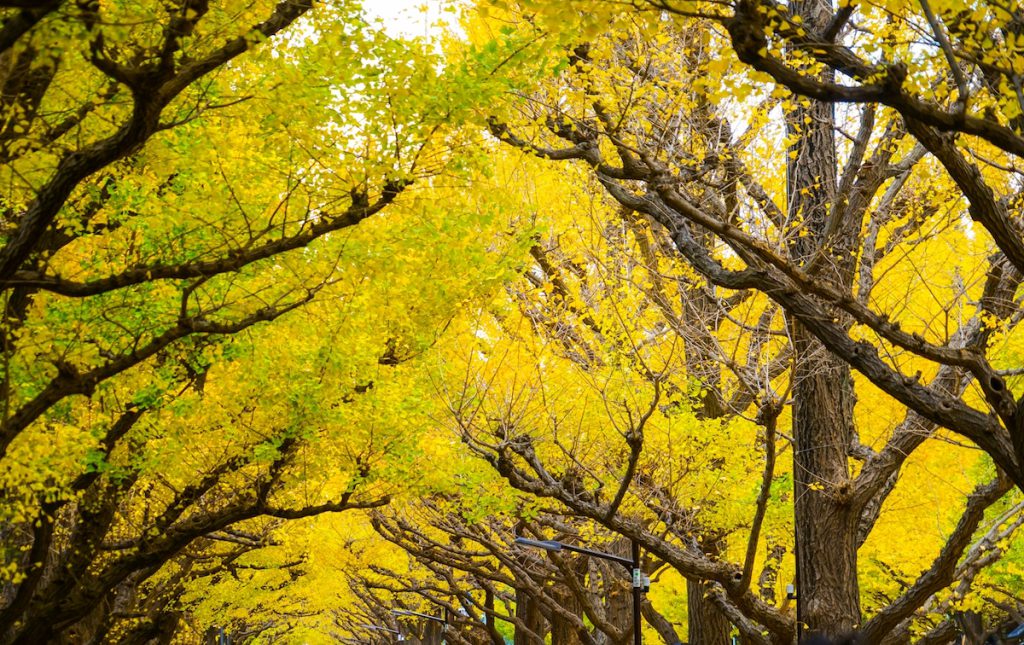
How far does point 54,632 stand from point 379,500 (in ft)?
16.8

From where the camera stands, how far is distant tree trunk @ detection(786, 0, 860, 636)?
35.0 feet

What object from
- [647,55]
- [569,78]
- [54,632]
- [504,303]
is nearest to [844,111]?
[647,55]

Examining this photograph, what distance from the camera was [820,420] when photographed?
1134 centimetres

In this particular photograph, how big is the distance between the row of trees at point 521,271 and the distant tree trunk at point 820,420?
4 cm

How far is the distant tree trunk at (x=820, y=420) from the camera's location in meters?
10.7

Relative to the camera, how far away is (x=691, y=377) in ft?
50.4

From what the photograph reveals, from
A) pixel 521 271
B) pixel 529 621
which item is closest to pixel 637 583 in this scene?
pixel 521 271

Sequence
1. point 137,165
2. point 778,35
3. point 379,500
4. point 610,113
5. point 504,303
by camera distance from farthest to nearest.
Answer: point 379,500 → point 504,303 → point 137,165 → point 610,113 → point 778,35

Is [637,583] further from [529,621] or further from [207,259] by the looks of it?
[529,621]

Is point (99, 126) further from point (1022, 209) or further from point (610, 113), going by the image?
point (1022, 209)

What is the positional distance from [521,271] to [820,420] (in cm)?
554

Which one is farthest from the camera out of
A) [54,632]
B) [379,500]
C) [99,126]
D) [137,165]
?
[379,500]

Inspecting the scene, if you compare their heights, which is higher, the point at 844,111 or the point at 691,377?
the point at 691,377

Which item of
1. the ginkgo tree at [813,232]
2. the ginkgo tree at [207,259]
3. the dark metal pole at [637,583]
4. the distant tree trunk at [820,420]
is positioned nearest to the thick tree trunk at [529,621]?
the ginkgo tree at [207,259]
